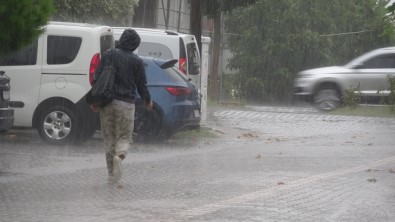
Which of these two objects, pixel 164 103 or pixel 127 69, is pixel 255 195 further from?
pixel 164 103

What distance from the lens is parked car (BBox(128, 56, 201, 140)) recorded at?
1716 centimetres

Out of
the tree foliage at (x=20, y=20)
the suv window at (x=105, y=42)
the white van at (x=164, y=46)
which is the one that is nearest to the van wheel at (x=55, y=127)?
the suv window at (x=105, y=42)

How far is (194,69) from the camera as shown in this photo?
21.2 m

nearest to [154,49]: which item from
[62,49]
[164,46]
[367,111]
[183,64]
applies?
[164,46]

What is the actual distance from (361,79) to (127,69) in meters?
18.9

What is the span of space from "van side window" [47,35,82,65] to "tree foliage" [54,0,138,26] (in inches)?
278

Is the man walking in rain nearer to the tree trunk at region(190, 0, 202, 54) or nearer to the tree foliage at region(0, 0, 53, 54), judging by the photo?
the tree foliage at region(0, 0, 53, 54)

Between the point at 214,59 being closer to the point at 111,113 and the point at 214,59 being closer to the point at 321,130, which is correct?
the point at 321,130

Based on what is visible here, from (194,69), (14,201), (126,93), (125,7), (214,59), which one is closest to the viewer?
(14,201)

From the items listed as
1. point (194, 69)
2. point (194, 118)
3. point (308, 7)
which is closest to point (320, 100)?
point (194, 69)

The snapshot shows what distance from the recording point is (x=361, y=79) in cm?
2942

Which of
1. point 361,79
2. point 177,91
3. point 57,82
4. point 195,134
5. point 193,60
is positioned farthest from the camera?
point 361,79

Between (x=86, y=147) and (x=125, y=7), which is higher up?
(x=125, y=7)

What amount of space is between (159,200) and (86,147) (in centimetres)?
644
